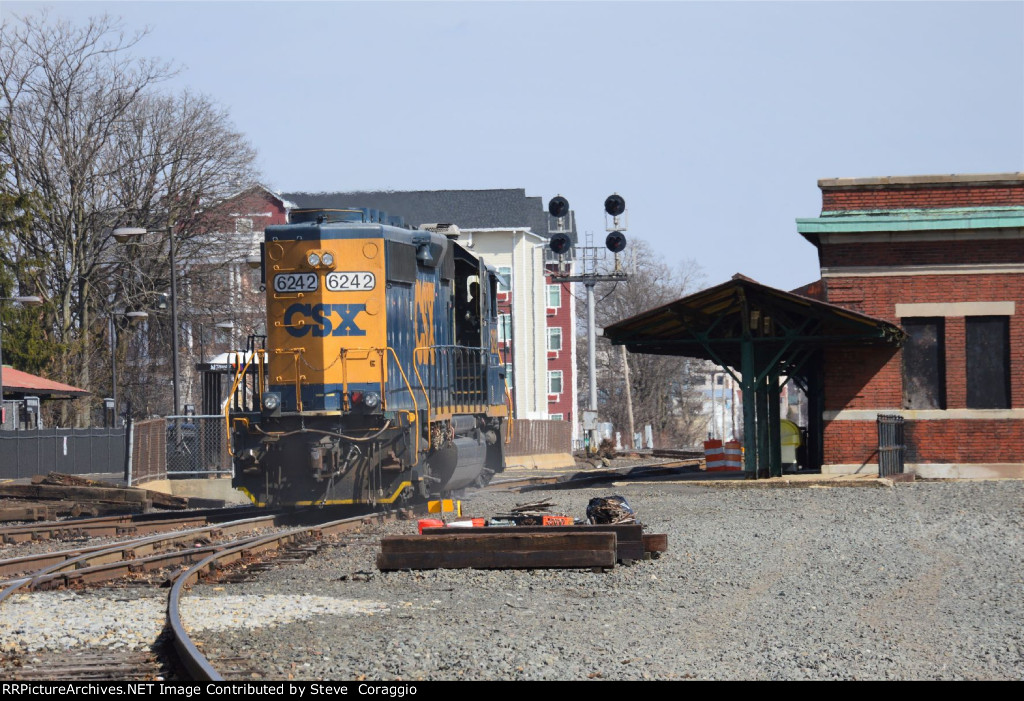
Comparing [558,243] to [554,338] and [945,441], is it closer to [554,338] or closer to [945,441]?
[945,441]

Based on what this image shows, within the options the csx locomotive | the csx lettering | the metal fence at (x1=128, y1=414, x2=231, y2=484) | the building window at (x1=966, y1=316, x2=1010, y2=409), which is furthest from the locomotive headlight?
the building window at (x1=966, y1=316, x2=1010, y2=409)

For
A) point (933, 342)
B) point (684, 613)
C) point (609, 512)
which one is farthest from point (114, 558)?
point (933, 342)

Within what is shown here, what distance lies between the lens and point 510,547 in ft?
41.0

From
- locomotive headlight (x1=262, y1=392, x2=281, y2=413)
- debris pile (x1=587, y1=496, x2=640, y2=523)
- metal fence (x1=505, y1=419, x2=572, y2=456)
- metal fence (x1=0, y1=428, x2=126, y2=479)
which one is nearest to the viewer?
debris pile (x1=587, y1=496, x2=640, y2=523)

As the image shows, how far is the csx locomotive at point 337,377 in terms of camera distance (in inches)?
702

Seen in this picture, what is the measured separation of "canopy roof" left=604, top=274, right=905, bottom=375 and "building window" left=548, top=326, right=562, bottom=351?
56582 mm

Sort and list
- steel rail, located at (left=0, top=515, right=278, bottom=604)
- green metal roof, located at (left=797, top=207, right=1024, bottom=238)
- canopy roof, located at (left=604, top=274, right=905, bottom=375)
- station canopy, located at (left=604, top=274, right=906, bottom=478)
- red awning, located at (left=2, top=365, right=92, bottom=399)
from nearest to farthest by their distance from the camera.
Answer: steel rail, located at (left=0, top=515, right=278, bottom=604) < canopy roof, located at (left=604, top=274, right=905, bottom=375) < station canopy, located at (left=604, top=274, right=906, bottom=478) < green metal roof, located at (left=797, top=207, right=1024, bottom=238) < red awning, located at (left=2, top=365, right=92, bottom=399)

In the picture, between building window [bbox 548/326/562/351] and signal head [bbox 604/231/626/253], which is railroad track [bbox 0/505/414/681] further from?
building window [bbox 548/326/562/351]

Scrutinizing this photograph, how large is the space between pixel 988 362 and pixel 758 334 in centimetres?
467

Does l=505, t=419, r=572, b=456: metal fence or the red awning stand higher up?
the red awning

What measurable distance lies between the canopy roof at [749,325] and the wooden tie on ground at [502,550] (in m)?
11.0

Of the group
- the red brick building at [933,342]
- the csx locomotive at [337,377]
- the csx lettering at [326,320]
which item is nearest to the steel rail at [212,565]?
the csx locomotive at [337,377]

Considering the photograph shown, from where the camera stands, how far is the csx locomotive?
58.5ft

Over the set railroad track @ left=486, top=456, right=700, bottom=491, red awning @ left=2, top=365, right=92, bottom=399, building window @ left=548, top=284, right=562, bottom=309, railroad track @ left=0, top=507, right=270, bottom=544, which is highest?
building window @ left=548, top=284, right=562, bottom=309
